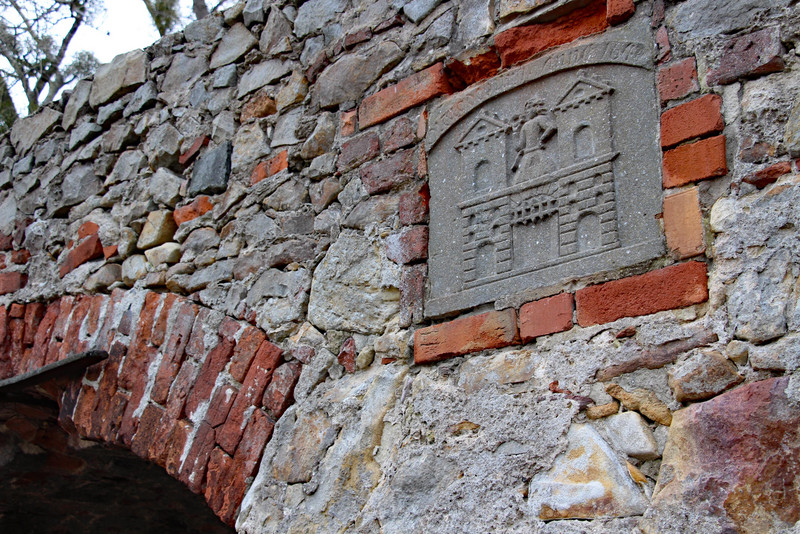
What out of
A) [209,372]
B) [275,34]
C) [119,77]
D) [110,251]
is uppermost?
[119,77]

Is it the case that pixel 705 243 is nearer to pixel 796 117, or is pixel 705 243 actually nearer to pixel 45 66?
pixel 796 117

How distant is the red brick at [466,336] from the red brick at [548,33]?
0.79 metres

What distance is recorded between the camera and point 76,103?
4.32m

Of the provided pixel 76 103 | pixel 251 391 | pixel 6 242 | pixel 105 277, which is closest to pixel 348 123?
pixel 251 391

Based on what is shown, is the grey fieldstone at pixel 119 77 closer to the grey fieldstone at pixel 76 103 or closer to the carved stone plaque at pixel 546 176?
the grey fieldstone at pixel 76 103

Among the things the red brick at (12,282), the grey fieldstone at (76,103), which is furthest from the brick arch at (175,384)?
the grey fieldstone at (76,103)

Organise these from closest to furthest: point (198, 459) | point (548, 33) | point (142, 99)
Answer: point (548, 33) → point (198, 459) → point (142, 99)

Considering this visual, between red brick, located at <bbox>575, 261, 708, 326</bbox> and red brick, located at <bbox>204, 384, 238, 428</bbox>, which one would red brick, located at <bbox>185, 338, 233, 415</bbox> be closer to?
red brick, located at <bbox>204, 384, 238, 428</bbox>

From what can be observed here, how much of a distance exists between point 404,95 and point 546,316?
98 centimetres

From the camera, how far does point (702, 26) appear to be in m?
2.25

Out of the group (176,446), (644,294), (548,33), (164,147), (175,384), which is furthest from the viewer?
(164,147)

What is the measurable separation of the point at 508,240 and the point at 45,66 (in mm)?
4784

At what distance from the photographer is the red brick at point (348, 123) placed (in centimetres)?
303

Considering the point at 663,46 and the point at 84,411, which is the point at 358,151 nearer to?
the point at 663,46
